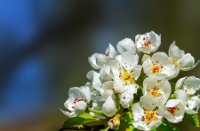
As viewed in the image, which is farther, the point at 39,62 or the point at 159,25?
the point at 39,62

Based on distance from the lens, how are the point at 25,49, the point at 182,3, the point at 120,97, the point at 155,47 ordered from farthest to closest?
the point at 25,49
the point at 182,3
the point at 155,47
the point at 120,97

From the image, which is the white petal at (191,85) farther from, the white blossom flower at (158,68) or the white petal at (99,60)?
the white petal at (99,60)

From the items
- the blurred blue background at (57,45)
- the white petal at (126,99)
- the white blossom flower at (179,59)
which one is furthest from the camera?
the blurred blue background at (57,45)

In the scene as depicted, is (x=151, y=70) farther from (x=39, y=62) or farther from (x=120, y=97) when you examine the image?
(x=39, y=62)

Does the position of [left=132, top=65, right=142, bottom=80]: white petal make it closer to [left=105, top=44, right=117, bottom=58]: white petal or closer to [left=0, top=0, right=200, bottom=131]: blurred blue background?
[left=105, top=44, right=117, bottom=58]: white petal

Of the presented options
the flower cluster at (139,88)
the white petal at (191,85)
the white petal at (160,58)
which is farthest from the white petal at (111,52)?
the white petal at (191,85)

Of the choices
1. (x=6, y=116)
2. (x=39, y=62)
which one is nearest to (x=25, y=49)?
(x=39, y=62)
